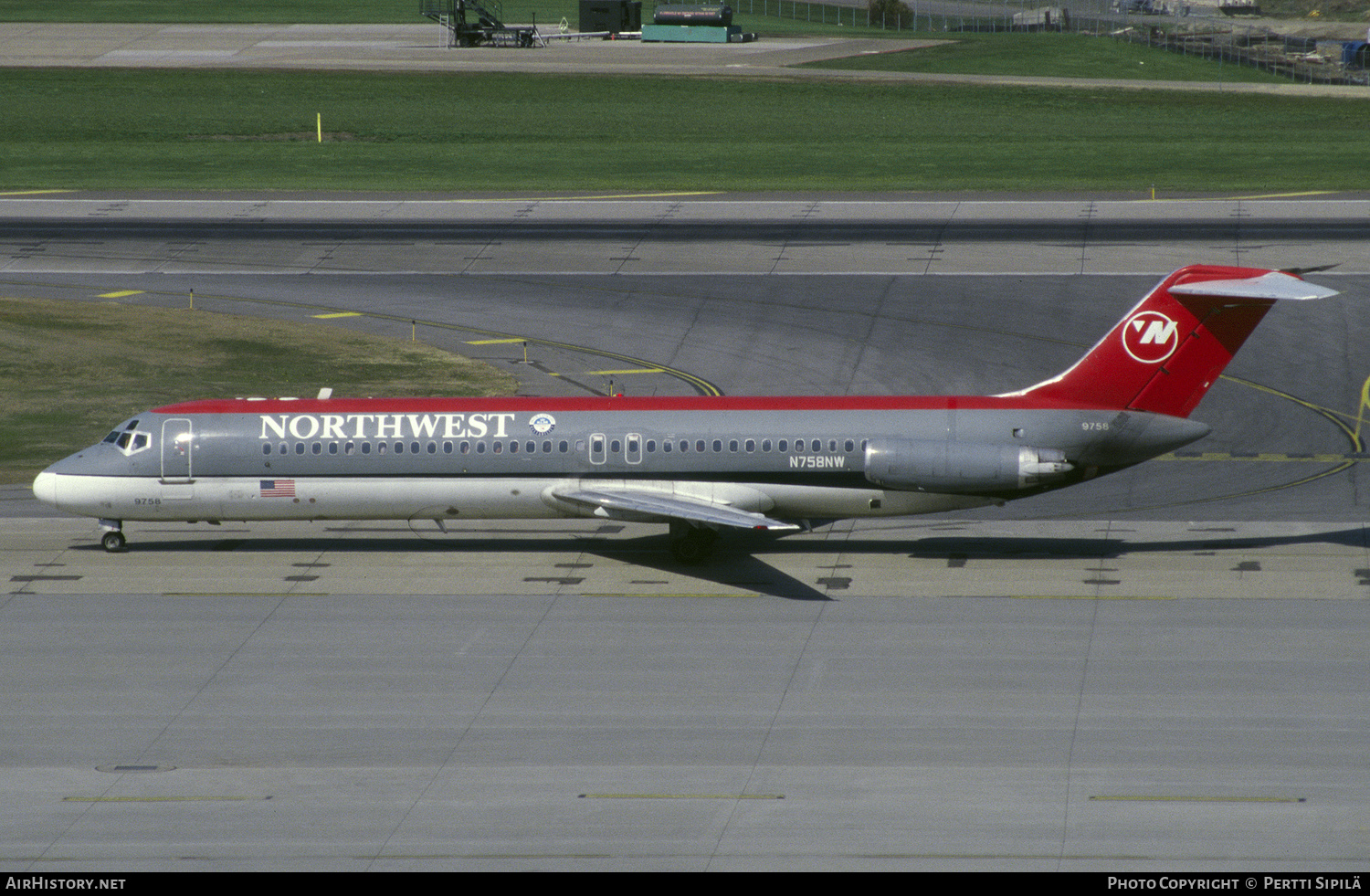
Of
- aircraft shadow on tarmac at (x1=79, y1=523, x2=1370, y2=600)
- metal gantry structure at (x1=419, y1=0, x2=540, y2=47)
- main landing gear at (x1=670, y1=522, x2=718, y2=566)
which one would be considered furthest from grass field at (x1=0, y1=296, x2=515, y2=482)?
metal gantry structure at (x1=419, y1=0, x2=540, y2=47)

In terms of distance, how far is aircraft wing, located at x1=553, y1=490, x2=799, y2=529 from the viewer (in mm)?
34250

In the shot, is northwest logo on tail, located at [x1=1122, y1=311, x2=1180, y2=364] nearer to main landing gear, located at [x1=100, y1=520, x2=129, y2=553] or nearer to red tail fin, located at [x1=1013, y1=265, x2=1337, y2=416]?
red tail fin, located at [x1=1013, y1=265, x2=1337, y2=416]

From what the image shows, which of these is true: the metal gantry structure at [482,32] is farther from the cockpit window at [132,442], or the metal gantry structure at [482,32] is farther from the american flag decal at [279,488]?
the american flag decal at [279,488]

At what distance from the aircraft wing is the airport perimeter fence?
308ft

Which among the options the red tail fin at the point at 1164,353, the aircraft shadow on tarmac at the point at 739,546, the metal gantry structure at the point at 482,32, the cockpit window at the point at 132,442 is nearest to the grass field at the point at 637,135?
the metal gantry structure at the point at 482,32

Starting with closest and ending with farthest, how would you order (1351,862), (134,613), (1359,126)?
(1351,862) → (134,613) → (1359,126)

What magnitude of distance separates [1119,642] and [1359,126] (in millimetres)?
75525

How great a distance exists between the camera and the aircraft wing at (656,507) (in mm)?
34250

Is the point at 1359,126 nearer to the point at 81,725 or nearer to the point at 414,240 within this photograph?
the point at 414,240

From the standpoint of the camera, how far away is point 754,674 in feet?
97.1

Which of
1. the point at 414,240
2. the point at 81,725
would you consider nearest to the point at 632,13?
the point at 414,240

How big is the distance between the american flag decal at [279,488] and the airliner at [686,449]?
4 centimetres

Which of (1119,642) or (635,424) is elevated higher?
(635,424)

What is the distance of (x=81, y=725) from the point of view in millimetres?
27531
